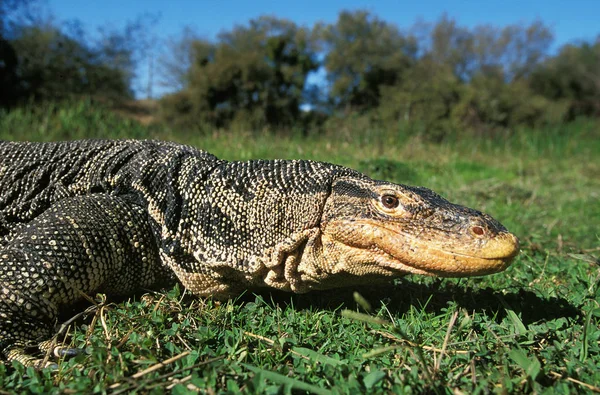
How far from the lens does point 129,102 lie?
24000mm

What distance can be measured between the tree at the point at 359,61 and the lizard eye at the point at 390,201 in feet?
72.8

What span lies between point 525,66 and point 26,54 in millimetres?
36006

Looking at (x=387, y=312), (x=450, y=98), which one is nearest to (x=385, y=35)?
(x=450, y=98)

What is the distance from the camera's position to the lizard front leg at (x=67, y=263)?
208 centimetres

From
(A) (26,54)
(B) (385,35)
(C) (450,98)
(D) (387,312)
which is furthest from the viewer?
(B) (385,35)

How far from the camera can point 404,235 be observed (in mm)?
2064

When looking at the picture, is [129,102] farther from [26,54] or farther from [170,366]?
[170,366]

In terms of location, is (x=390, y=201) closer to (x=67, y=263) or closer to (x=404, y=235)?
(x=404, y=235)

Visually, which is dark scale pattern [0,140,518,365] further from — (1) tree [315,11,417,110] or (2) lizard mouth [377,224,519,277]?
(1) tree [315,11,417,110]

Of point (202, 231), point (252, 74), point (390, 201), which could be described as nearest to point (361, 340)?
point (390, 201)

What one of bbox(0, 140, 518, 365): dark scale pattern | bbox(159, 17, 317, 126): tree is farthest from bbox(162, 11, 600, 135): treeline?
bbox(0, 140, 518, 365): dark scale pattern

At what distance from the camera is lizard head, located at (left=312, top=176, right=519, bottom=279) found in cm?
195

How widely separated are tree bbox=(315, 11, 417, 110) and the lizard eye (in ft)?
72.8

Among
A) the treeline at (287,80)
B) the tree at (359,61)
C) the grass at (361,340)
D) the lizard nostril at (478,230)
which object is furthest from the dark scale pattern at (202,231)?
the tree at (359,61)
